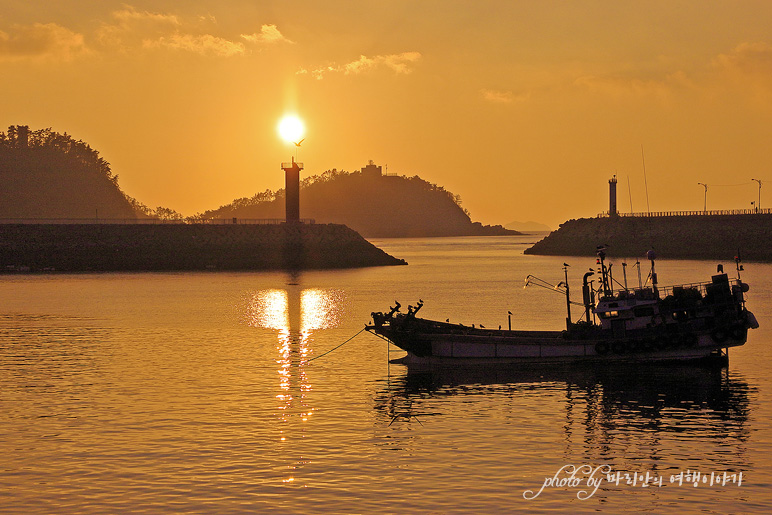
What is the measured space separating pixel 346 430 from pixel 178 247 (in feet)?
438

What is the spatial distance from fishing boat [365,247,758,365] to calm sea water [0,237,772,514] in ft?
3.79

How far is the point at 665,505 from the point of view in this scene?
81.8ft

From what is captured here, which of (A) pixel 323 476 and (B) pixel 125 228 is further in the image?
(B) pixel 125 228

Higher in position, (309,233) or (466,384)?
(309,233)

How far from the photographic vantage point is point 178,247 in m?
163

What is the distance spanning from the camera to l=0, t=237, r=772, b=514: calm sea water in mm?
25766

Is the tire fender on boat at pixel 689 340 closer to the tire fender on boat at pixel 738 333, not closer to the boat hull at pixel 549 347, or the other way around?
the boat hull at pixel 549 347

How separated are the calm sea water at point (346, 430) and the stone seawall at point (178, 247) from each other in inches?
3674

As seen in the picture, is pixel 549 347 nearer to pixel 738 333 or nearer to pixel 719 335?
pixel 719 335

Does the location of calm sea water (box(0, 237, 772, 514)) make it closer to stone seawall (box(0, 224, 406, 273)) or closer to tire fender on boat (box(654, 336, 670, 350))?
tire fender on boat (box(654, 336, 670, 350))

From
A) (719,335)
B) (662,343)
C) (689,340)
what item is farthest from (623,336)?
(719,335)

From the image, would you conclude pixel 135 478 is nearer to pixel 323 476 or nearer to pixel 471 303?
pixel 323 476

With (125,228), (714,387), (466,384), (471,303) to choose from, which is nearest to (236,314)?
(471,303)

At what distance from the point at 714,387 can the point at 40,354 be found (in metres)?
38.2
